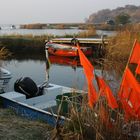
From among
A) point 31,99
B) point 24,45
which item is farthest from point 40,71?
point 31,99

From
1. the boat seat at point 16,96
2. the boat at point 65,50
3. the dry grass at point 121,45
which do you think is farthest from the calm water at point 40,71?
the boat seat at point 16,96

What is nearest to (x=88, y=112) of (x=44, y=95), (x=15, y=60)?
(x=44, y=95)

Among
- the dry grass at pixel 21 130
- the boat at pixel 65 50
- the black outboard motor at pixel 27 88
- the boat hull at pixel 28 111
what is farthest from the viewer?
the boat at pixel 65 50

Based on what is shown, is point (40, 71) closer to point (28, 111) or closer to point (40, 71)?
point (40, 71)

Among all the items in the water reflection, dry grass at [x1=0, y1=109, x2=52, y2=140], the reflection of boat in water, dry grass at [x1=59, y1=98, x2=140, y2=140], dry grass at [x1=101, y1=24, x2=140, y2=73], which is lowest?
the reflection of boat in water

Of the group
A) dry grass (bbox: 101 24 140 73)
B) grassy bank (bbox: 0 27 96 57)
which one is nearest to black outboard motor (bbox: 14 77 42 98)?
dry grass (bbox: 101 24 140 73)

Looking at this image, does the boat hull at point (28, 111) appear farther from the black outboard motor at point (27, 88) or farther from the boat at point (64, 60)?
the boat at point (64, 60)

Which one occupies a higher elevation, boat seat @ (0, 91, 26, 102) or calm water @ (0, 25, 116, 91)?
boat seat @ (0, 91, 26, 102)

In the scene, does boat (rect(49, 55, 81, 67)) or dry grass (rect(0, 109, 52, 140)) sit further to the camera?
boat (rect(49, 55, 81, 67))

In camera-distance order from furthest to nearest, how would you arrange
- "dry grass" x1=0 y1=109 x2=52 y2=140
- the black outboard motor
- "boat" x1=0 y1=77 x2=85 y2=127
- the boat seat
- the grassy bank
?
the grassy bank < the black outboard motor < the boat seat < "boat" x1=0 y1=77 x2=85 y2=127 < "dry grass" x1=0 y1=109 x2=52 y2=140

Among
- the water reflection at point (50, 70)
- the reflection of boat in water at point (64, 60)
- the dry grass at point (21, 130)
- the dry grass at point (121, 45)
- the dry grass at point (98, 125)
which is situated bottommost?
the reflection of boat in water at point (64, 60)

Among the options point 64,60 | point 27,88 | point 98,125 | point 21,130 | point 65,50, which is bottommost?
point 64,60

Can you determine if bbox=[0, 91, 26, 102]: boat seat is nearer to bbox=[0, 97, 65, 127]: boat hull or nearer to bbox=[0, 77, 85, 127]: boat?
bbox=[0, 77, 85, 127]: boat

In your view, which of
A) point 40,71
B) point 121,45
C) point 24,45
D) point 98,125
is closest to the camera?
point 98,125
